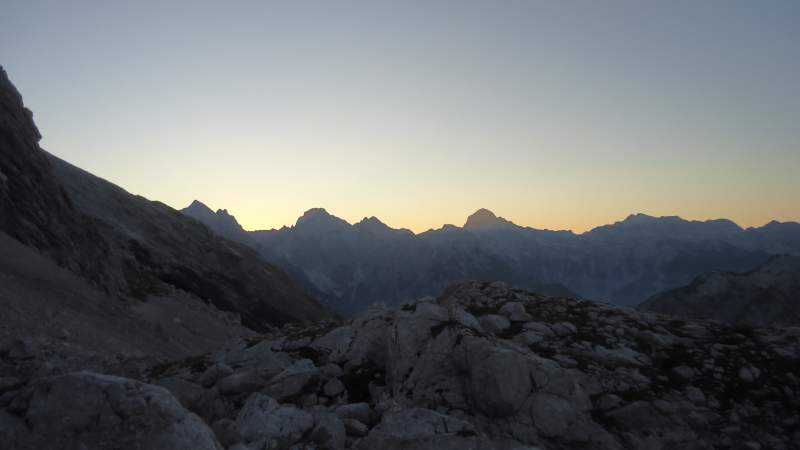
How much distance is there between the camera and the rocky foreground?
8.43m

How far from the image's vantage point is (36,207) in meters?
36.3

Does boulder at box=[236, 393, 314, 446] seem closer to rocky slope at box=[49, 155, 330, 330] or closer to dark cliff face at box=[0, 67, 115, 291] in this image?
dark cliff face at box=[0, 67, 115, 291]

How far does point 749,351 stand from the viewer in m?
14.2

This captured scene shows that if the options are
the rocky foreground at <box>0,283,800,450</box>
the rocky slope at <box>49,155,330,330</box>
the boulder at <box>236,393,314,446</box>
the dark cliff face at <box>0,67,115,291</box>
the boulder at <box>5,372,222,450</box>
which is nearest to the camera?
the boulder at <box>5,372,222,450</box>

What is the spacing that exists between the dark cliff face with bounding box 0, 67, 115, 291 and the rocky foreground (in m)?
23.3

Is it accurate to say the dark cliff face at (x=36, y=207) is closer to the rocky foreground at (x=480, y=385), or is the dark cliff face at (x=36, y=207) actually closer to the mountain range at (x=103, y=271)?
the mountain range at (x=103, y=271)

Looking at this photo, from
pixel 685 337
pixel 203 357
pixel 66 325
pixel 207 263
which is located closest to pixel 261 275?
pixel 207 263

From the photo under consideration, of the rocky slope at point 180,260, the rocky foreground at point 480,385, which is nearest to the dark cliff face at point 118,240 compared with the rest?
the rocky slope at point 180,260

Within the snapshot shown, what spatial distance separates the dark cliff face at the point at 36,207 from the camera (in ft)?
111

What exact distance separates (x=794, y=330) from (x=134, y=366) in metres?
21.9

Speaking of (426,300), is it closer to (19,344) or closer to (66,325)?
(19,344)

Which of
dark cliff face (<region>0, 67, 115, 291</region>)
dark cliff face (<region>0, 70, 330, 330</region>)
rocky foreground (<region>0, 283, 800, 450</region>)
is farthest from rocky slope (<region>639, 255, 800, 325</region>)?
dark cliff face (<region>0, 67, 115, 291</region>)

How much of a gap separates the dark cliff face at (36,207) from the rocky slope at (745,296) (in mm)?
86056

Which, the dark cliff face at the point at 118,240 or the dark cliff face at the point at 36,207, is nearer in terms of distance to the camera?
the dark cliff face at the point at 36,207
